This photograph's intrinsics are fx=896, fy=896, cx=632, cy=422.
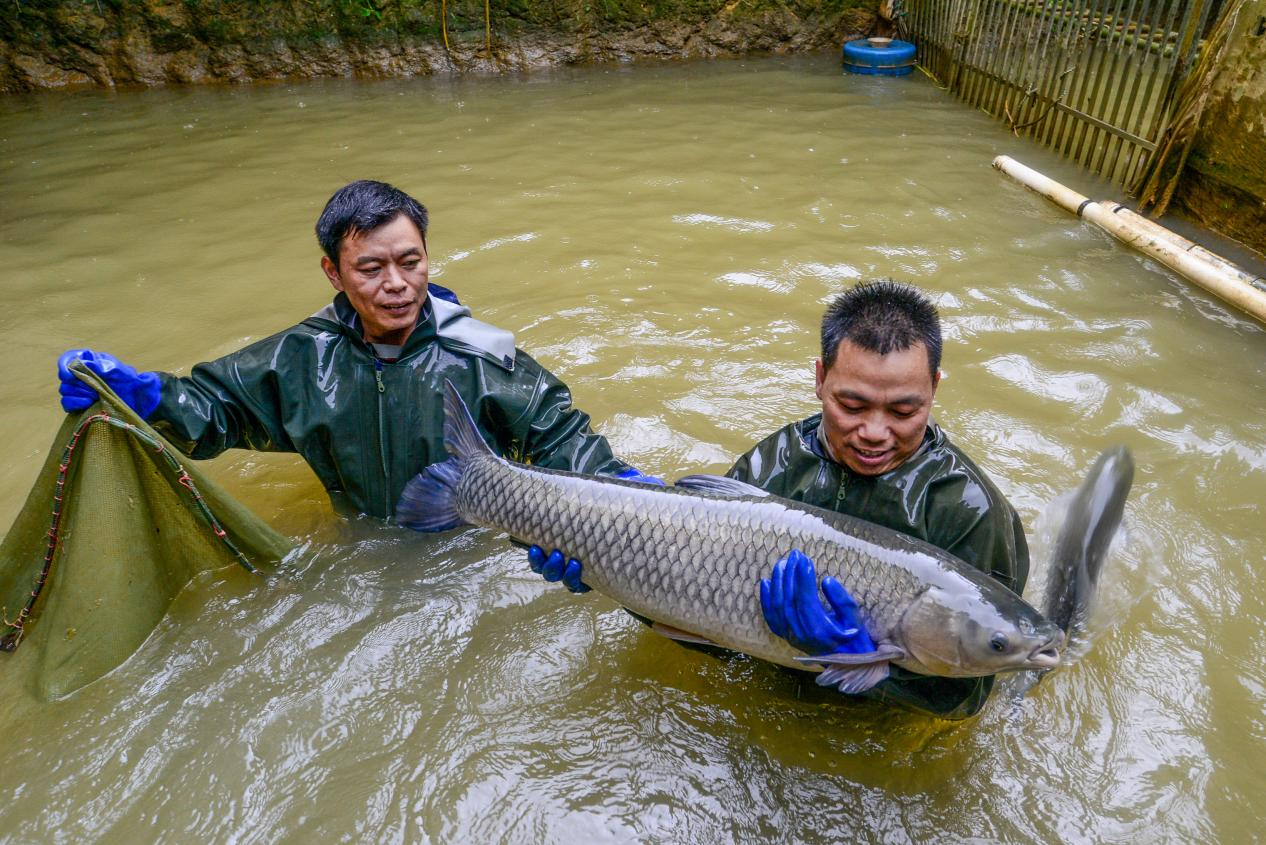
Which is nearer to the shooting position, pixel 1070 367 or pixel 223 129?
pixel 1070 367

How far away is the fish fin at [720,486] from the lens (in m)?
2.48

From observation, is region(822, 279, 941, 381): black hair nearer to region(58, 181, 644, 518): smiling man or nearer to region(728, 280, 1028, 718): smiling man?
region(728, 280, 1028, 718): smiling man

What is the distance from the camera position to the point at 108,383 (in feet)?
9.57

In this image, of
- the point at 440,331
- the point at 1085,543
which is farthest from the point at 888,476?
the point at 440,331

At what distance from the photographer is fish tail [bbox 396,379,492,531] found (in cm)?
285

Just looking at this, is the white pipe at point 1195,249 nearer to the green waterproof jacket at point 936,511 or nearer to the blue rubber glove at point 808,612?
the green waterproof jacket at point 936,511

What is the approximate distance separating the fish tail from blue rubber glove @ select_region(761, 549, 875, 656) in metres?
1.05

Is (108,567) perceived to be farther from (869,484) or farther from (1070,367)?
(1070,367)

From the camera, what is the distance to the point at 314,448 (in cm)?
339

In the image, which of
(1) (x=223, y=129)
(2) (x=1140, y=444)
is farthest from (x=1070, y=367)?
(1) (x=223, y=129)

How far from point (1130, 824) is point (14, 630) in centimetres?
352

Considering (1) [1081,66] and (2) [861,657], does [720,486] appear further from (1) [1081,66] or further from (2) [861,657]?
(1) [1081,66]

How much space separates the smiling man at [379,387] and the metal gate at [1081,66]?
5754mm

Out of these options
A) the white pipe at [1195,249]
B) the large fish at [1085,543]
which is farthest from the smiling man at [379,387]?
the white pipe at [1195,249]
